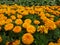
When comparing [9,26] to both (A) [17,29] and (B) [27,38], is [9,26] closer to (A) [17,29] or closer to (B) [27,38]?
(A) [17,29]

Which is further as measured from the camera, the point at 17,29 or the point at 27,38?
the point at 17,29

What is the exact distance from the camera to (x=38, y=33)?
7.72 feet

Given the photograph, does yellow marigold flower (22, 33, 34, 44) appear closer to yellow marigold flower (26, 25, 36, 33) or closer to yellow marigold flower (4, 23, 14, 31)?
yellow marigold flower (26, 25, 36, 33)

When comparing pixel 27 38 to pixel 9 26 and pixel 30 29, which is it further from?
pixel 9 26

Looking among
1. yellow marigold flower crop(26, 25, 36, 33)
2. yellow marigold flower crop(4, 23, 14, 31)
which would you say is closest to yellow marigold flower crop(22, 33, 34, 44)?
yellow marigold flower crop(26, 25, 36, 33)

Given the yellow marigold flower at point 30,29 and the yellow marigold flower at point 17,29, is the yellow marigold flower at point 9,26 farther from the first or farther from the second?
the yellow marigold flower at point 30,29

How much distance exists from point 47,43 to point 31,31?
0.22 m

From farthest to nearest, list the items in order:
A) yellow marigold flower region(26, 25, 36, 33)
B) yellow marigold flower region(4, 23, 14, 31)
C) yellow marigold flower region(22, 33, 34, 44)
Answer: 1. yellow marigold flower region(4, 23, 14, 31)
2. yellow marigold flower region(26, 25, 36, 33)
3. yellow marigold flower region(22, 33, 34, 44)

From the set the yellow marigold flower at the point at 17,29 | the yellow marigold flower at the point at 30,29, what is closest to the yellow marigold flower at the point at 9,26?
the yellow marigold flower at the point at 17,29

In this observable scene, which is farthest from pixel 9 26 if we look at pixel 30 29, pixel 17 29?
pixel 30 29

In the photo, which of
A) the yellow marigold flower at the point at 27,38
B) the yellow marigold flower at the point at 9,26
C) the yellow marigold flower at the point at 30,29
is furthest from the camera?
the yellow marigold flower at the point at 9,26

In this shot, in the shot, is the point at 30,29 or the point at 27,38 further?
the point at 30,29

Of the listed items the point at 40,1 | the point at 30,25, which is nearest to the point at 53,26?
the point at 30,25

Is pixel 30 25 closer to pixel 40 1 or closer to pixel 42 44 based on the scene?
pixel 42 44
